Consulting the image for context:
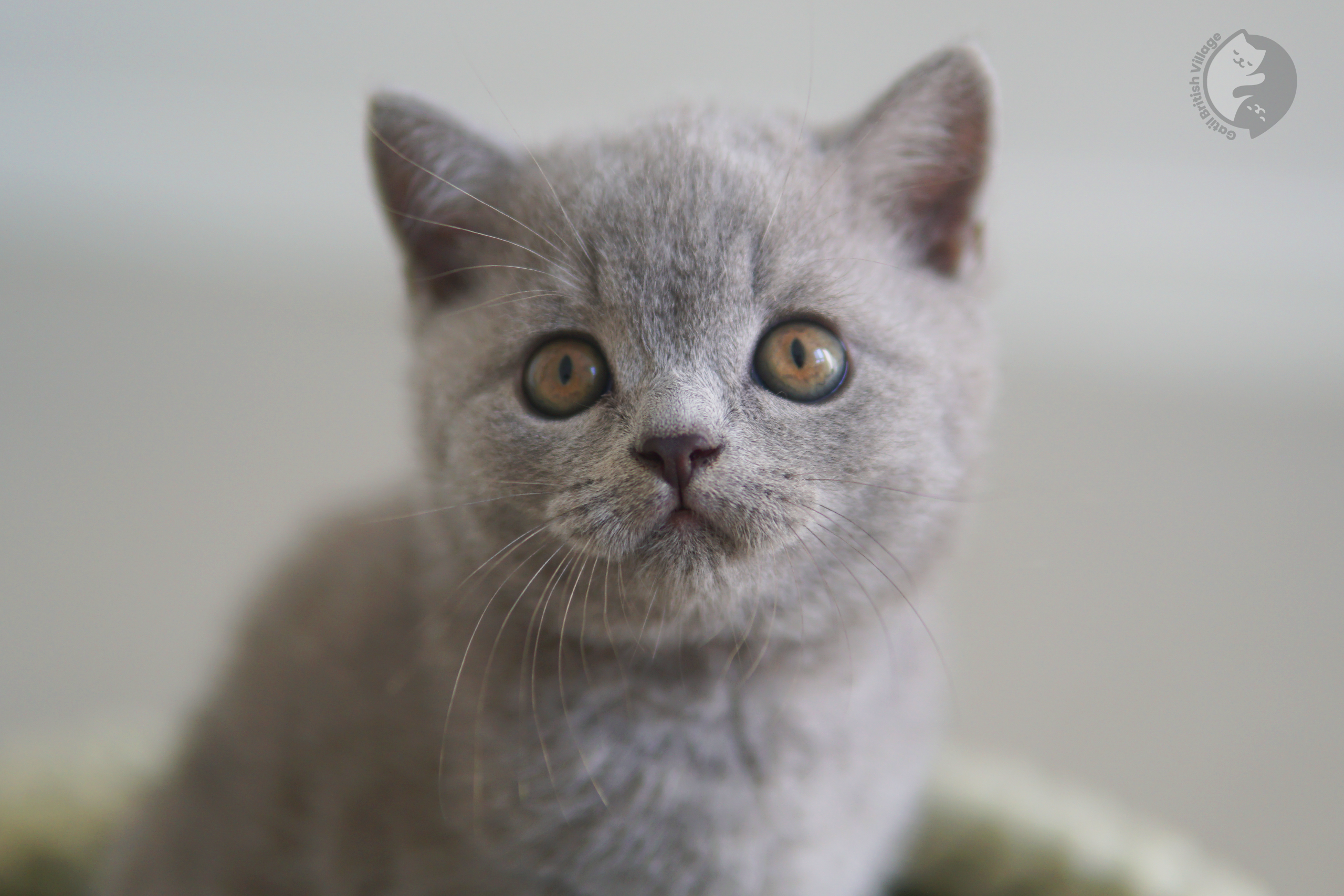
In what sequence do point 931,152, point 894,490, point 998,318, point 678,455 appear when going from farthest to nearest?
point 998,318
point 931,152
point 894,490
point 678,455

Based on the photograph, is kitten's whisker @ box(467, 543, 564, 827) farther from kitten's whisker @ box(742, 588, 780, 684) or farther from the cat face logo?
the cat face logo

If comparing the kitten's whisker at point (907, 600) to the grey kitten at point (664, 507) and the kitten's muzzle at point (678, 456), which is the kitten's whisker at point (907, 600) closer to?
the grey kitten at point (664, 507)

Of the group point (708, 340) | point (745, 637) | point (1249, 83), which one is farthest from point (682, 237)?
point (1249, 83)

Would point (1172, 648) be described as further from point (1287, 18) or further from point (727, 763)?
point (727, 763)

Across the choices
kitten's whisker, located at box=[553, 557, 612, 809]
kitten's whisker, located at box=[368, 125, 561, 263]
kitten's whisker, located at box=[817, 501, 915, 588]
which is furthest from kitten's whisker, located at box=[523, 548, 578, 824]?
kitten's whisker, located at box=[368, 125, 561, 263]

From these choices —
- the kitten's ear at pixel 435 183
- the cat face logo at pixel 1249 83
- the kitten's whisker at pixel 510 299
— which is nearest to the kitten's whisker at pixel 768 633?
the kitten's whisker at pixel 510 299

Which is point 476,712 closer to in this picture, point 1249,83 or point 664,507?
point 664,507
